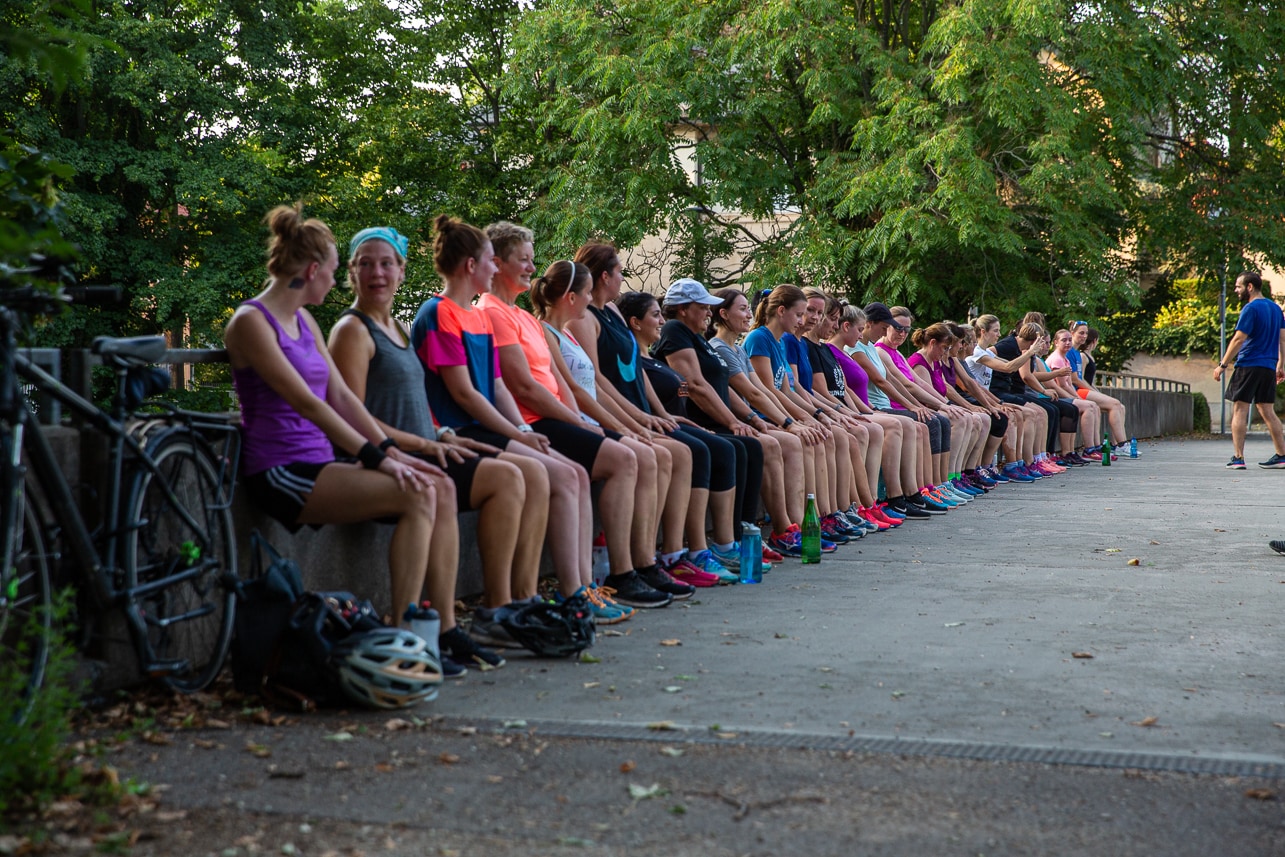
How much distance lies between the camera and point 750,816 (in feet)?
12.5

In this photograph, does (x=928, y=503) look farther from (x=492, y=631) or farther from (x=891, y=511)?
(x=492, y=631)

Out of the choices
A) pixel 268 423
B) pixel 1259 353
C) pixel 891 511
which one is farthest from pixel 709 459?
pixel 1259 353

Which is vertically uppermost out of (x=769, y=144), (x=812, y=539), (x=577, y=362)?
(x=769, y=144)

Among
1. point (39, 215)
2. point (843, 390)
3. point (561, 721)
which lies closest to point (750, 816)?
point (561, 721)

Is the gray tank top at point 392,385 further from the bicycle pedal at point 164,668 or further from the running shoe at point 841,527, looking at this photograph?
the running shoe at point 841,527

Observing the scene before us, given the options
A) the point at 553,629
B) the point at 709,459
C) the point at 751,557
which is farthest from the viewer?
the point at 709,459

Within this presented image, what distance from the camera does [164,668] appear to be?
15.9 ft

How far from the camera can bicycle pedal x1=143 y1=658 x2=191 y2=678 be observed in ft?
15.8

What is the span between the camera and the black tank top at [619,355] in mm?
8789

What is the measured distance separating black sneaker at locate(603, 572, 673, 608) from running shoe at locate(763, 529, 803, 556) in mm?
2286

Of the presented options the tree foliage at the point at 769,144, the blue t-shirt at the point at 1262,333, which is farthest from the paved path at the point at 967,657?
the tree foliage at the point at 769,144

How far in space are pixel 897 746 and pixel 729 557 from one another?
437 cm

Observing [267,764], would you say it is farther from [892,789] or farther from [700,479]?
[700,479]

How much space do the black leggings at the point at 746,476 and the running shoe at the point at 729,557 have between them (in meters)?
0.20
